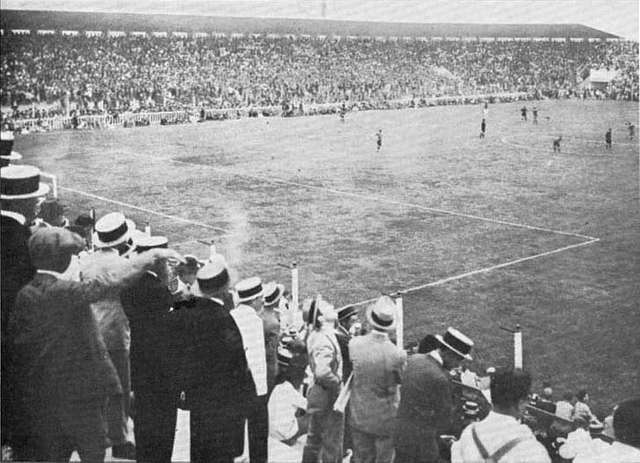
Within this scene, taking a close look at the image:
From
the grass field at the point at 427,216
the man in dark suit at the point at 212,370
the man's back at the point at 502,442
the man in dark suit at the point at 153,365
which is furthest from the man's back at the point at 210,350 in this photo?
the grass field at the point at 427,216

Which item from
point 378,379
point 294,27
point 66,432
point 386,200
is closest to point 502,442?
point 378,379

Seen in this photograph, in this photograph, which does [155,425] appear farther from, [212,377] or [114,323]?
[114,323]

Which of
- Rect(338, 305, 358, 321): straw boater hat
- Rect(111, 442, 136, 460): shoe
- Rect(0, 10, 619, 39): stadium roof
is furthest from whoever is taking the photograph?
Rect(0, 10, 619, 39): stadium roof

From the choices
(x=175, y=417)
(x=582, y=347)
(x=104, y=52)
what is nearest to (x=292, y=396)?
(x=175, y=417)

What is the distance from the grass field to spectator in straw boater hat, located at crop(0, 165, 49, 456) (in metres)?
6.26

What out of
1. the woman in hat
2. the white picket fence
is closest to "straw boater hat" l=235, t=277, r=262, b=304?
the woman in hat

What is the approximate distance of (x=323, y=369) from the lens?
4867 mm

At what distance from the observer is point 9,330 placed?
4.23 metres

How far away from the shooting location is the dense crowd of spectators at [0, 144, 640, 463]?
13.5 feet

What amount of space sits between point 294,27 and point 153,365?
4734cm

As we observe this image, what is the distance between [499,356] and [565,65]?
177 ft

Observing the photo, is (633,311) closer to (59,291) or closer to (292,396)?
(292,396)

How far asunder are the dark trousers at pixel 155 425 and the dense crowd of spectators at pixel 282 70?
81.0 ft

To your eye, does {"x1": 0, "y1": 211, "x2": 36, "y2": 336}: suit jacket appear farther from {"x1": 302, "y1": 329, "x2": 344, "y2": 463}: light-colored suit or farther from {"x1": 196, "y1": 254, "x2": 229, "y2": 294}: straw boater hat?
{"x1": 302, "y1": 329, "x2": 344, "y2": 463}: light-colored suit
